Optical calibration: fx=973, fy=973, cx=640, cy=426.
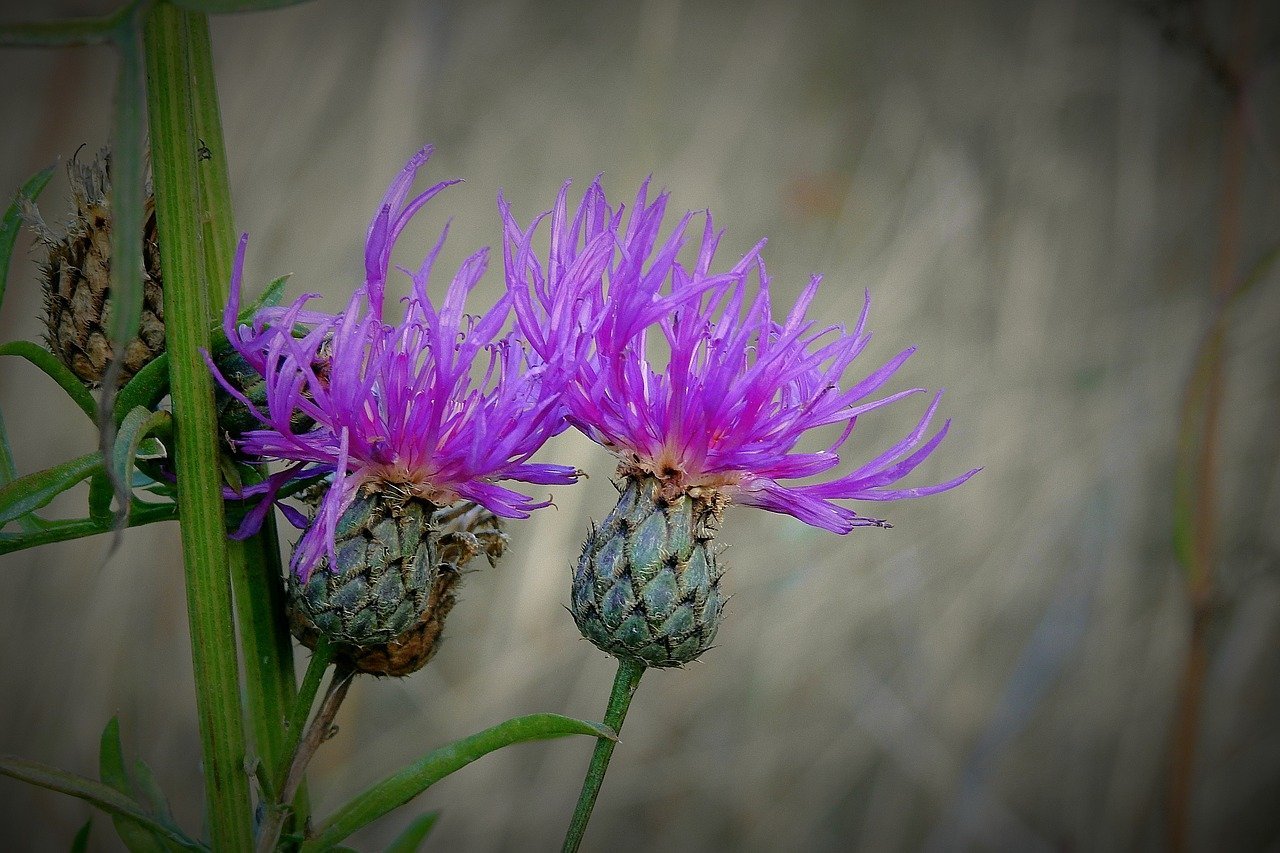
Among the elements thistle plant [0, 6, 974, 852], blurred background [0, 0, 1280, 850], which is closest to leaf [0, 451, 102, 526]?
thistle plant [0, 6, 974, 852]

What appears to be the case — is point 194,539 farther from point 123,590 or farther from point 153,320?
point 123,590

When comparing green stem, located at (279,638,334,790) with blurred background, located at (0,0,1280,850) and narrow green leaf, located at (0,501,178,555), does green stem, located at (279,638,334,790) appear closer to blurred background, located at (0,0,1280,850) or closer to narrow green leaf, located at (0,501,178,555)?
narrow green leaf, located at (0,501,178,555)

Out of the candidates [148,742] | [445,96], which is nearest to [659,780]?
[148,742]

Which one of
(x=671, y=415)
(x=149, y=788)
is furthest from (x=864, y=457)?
(x=149, y=788)

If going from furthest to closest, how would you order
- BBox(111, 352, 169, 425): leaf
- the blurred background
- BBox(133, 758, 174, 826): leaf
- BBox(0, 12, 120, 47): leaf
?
the blurred background
BBox(133, 758, 174, 826): leaf
BBox(111, 352, 169, 425): leaf
BBox(0, 12, 120, 47): leaf

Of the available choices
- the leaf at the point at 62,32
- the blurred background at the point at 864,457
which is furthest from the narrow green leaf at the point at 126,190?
the blurred background at the point at 864,457

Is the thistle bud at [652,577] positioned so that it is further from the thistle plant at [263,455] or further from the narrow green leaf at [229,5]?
the narrow green leaf at [229,5]
